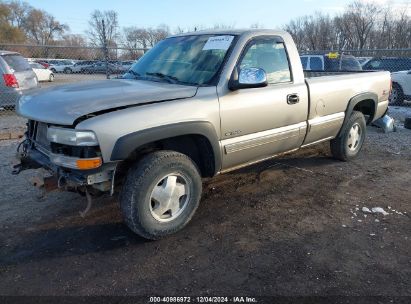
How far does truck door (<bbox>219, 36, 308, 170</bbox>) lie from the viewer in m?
3.96

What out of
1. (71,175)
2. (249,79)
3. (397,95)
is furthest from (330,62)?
(71,175)

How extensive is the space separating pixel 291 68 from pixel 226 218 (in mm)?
1977

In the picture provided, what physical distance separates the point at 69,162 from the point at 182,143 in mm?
1161

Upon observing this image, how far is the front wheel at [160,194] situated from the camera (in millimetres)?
3359

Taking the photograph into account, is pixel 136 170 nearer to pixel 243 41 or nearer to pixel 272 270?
pixel 272 270

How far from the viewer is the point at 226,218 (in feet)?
13.4

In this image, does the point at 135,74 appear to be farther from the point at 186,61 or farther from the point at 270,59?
the point at 270,59

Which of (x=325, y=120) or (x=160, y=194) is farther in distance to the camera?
(x=325, y=120)

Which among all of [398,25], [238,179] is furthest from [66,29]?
[238,179]

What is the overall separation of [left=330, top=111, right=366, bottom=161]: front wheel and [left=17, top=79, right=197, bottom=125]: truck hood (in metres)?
2.97

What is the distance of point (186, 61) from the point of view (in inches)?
167

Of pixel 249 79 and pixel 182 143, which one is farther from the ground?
pixel 249 79

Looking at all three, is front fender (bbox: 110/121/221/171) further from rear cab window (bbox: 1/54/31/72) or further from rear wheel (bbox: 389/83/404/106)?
rear wheel (bbox: 389/83/404/106)

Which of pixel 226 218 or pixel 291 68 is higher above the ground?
pixel 291 68
